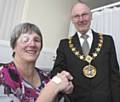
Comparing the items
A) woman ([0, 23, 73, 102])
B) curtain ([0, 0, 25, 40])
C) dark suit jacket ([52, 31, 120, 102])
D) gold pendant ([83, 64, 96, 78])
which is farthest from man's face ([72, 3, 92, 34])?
curtain ([0, 0, 25, 40])

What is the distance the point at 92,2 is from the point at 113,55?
1.51 m

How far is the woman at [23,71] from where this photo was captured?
40.7 inches

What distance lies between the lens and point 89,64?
4.95 ft

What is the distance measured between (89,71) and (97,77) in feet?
0.21

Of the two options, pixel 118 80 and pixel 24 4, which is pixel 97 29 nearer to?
pixel 24 4

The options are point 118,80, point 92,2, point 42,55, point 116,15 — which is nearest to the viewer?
point 118,80

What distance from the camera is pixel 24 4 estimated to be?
2510mm

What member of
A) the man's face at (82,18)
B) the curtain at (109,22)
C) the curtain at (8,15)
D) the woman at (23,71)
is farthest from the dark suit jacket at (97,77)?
the curtain at (8,15)

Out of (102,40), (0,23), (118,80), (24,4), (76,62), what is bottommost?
(118,80)

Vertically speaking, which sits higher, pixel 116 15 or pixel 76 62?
pixel 116 15

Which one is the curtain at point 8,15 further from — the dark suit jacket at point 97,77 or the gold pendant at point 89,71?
the gold pendant at point 89,71

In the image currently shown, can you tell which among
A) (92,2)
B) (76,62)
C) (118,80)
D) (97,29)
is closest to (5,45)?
(76,62)

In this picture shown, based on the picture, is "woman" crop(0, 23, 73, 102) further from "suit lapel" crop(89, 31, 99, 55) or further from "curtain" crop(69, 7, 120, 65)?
"curtain" crop(69, 7, 120, 65)

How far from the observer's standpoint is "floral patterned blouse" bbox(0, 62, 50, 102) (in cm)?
101
